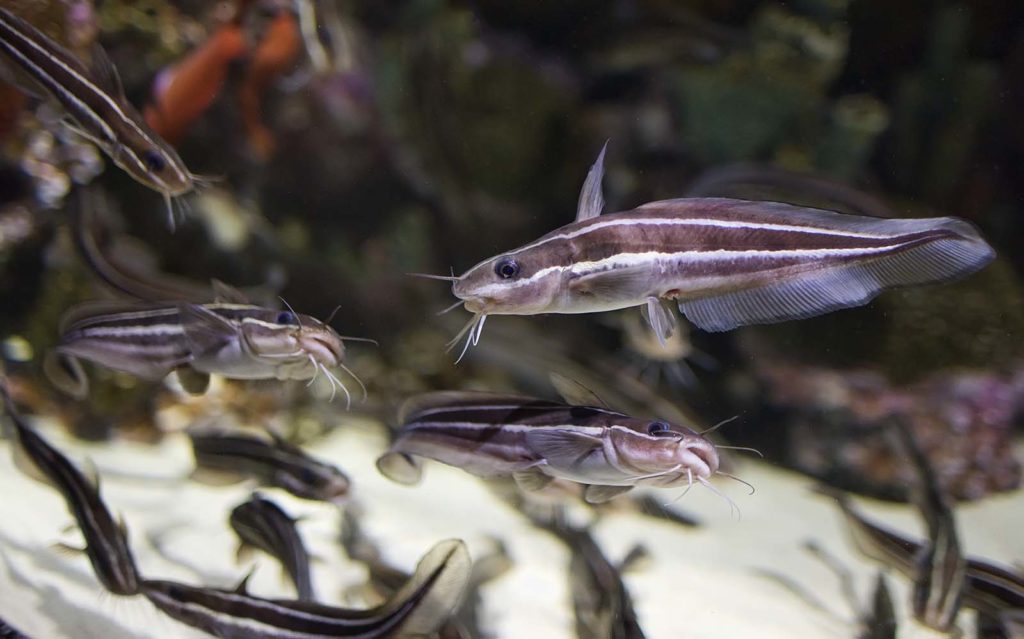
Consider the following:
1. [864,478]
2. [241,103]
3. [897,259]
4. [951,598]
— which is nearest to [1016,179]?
[864,478]

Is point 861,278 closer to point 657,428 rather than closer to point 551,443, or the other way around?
point 657,428

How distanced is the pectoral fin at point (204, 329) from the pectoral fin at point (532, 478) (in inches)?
41.5

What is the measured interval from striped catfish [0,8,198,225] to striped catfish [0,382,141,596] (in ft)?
4.02

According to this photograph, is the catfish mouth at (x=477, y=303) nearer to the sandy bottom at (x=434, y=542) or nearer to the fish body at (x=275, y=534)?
the fish body at (x=275, y=534)

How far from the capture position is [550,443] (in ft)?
6.21

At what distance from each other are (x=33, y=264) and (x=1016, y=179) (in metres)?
7.91

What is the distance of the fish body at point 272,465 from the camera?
8.62 ft

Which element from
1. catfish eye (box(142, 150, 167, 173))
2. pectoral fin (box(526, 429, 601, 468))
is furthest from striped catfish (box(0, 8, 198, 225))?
pectoral fin (box(526, 429, 601, 468))

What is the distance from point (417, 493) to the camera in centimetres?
393

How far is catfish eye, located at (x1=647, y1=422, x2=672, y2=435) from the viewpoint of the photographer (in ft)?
5.83

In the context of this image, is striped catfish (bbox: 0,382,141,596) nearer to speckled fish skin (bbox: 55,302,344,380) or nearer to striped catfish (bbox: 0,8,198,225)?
speckled fish skin (bbox: 55,302,344,380)

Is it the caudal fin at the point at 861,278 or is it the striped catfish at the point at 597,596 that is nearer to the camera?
the caudal fin at the point at 861,278

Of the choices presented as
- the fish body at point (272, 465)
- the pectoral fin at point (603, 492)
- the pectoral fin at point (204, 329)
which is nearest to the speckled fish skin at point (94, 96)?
the pectoral fin at point (204, 329)

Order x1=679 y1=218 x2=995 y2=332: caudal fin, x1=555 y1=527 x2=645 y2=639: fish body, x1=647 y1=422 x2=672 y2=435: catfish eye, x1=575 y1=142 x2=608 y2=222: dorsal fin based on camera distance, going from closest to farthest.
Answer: x1=679 y1=218 x2=995 y2=332: caudal fin < x1=647 y1=422 x2=672 y2=435: catfish eye < x1=575 y1=142 x2=608 y2=222: dorsal fin < x1=555 y1=527 x2=645 y2=639: fish body
